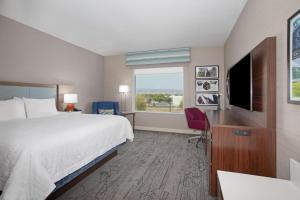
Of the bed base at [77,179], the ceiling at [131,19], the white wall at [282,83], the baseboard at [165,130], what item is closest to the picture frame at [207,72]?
the ceiling at [131,19]

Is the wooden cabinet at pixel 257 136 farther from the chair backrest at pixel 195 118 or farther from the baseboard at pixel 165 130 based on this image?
the baseboard at pixel 165 130

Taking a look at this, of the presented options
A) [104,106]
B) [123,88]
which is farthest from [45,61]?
[123,88]

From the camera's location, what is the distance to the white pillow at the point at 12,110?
238 centimetres

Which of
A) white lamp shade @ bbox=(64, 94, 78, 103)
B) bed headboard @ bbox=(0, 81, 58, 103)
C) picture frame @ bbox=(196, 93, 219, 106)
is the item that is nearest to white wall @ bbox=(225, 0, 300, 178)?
picture frame @ bbox=(196, 93, 219, 106)

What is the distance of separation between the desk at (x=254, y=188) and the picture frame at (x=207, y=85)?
3.55 meters

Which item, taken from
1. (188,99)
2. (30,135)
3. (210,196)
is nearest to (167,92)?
(188,99)

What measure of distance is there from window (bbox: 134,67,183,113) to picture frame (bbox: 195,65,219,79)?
1.75 ft

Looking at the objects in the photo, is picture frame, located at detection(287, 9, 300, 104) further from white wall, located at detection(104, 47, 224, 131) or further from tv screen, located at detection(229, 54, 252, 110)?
white wall, located at detection(104, 47, 224, 131)

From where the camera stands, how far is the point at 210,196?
1.83 m

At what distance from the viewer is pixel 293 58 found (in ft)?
3.83

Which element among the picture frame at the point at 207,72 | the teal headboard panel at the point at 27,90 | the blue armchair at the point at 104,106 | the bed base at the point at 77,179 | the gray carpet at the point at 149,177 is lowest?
the gray carpet at the point at 149,177

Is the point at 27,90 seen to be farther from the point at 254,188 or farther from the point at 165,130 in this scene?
the point at 254,188

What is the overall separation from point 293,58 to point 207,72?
3.40 m

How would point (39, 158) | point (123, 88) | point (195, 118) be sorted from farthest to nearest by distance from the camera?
point (123, 88) < point (195, 118) < point (39, 158)
